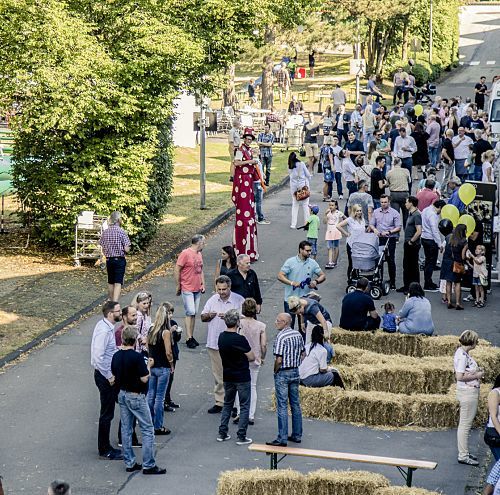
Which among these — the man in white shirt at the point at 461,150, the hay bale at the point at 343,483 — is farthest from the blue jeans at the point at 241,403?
the man in white shirt at the point at 461,150

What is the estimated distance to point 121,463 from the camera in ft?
45.1

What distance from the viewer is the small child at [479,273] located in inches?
830

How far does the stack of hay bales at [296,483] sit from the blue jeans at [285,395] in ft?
5.34

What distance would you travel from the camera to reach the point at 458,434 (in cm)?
1392

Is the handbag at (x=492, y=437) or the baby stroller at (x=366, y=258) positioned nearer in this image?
the handbag at (x=492, y=437)

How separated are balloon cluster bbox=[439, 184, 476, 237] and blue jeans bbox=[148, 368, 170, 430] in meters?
8.48

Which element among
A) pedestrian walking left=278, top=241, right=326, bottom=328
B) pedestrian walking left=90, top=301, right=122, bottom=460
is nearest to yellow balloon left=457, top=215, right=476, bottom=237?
pedestrian walking left=278, top=241, right=326, bottom=328

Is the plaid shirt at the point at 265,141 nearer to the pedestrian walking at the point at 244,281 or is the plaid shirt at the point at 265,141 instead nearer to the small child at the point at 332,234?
the small child at the point at 332,234

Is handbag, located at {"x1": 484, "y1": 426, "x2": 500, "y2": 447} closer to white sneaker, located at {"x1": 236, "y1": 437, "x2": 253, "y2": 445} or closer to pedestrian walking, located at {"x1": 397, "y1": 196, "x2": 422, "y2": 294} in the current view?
white sneaker, located at {"x1": 236, "y1": 437, "x2": 253, "y2": 445}

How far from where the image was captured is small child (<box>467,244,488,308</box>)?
2109 cm

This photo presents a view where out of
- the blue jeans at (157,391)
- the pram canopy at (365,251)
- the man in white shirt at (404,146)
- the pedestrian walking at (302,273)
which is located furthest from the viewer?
the man in white shirt at (404,146)

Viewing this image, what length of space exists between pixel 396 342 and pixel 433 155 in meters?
17.4

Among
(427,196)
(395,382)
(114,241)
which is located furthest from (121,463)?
(427,196)

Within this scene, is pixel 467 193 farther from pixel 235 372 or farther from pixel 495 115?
pixel 495 115
